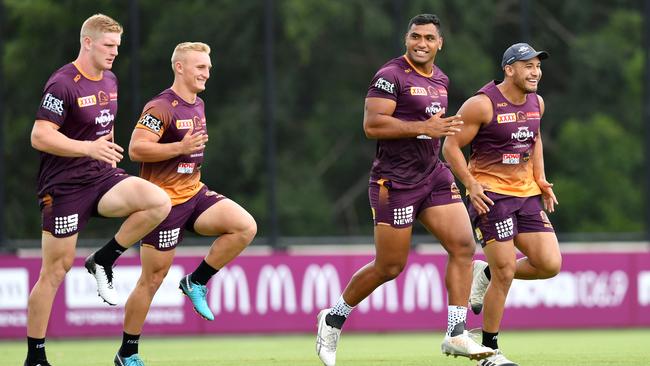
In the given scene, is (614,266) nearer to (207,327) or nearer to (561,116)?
(207,327)

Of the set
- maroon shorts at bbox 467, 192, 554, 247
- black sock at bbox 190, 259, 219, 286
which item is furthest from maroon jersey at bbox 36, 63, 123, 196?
maroon shorts at bbox 467, 192, 554, 247

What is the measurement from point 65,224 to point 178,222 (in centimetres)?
86

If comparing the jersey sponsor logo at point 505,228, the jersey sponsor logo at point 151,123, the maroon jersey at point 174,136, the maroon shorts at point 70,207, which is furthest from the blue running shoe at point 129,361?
the jersey sponsor logo at point 505,228

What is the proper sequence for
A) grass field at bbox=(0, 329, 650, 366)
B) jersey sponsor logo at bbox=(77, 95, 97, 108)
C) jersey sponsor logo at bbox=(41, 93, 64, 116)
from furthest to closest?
grass field at bbox=(0, 329, 650, 366), jersey sponsor logo at bbox=(77, 95, 97, 108), jersey sponsor logo at bbox=(41, 93, 64, 116)

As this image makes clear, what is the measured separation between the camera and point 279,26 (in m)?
25.3

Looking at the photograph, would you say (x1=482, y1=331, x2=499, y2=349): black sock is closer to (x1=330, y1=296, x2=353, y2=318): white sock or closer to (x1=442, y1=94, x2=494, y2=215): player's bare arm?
(x1=442, y1=94, x2=494, y2=215): player's bare arm

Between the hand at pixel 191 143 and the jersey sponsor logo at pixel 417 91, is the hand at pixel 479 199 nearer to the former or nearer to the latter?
the jersey sponsor logo at pixel 417 91

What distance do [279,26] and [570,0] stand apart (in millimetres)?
5751

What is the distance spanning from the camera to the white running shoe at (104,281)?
10.2 m

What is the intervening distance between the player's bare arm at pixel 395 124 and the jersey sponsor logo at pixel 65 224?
2.20 m

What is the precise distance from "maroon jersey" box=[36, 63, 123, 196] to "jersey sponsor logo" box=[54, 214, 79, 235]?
190 millimetres

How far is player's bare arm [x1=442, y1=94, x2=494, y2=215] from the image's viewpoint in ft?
34.7

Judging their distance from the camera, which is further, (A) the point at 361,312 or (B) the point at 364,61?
(B) the point at 364,61

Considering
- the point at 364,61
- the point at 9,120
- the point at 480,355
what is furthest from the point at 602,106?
the point at 480,355
